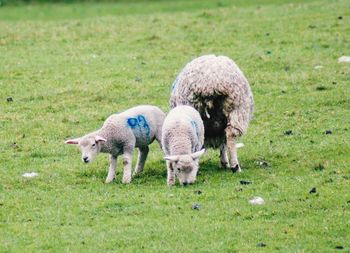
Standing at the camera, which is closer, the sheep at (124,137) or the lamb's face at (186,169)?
the lamb's face at (186,169)

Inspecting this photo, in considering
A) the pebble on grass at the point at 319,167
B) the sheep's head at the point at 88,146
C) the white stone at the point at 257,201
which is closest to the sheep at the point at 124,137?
the sheep's head at the point at 88,146

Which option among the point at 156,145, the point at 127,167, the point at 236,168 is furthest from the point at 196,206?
the point at 156,145

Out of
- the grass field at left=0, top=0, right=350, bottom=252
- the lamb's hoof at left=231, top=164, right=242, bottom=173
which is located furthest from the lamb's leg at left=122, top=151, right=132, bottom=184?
the lamb's hoof at left=231, top=164, right=242, bottom=173

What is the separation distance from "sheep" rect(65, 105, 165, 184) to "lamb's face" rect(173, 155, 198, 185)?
2.94 feet

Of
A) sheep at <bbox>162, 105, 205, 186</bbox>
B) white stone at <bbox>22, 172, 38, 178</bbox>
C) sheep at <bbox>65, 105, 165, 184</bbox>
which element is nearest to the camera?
sheep at <bbox>162, 105, 205, 186</bbox>

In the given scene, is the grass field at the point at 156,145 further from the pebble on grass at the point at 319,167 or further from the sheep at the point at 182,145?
the sheep at the point at 182,145

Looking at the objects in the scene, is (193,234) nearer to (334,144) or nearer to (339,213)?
(339,213)

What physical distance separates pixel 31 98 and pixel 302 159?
7.40m

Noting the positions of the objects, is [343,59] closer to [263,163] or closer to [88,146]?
[263,163]

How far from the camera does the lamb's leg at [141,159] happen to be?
14.6m

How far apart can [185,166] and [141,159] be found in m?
1.53

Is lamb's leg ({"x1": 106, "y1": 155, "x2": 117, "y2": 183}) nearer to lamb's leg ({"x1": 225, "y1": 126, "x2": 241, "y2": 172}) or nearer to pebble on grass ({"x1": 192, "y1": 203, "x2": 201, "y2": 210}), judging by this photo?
lamb's leg ({"x1": 225, "y1": 126, "x2": 241, "y2": 172})

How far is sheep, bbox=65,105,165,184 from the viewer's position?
13711 millimetres

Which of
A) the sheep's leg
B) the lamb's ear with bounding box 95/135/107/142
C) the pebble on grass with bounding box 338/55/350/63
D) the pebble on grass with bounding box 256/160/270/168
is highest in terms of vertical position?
the lamb's ear with bounding box 95/135/107/142
